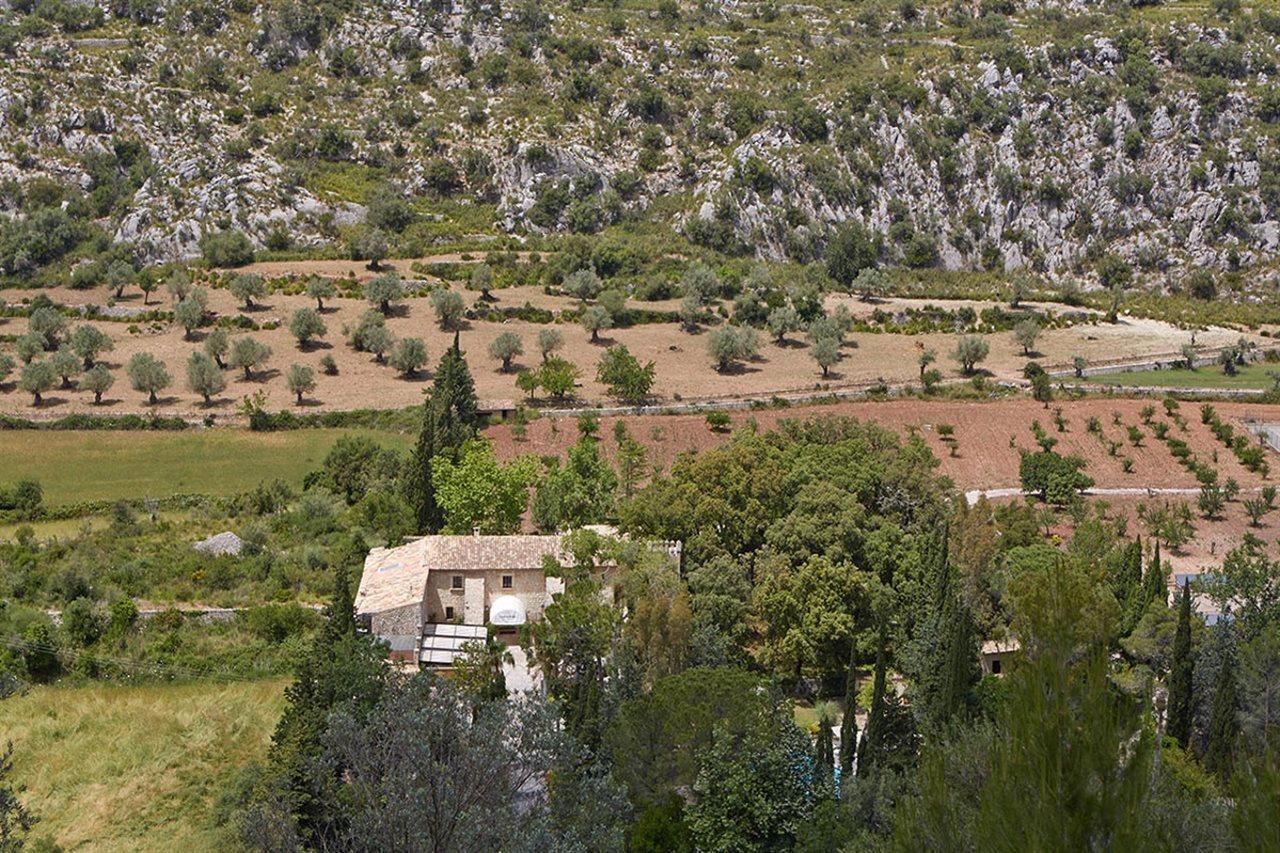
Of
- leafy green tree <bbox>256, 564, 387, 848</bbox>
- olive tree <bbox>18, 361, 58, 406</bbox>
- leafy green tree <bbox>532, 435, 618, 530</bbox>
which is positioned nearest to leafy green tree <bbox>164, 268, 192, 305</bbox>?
olive tree <bbox>18, 361, 58, 406</bbox>

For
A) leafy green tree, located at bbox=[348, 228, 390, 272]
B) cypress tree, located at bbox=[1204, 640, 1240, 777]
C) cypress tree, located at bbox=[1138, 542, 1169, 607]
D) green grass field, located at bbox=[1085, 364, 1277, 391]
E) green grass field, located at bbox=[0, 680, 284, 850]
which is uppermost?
leafy green tree, located at bbox=[348, 228, 390, 272]

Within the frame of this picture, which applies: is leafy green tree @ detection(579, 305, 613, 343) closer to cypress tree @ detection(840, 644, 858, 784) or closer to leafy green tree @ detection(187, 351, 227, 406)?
leafy green tree @ detection(187, 351, 227, 406)

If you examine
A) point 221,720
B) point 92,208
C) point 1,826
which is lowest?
point 221,720

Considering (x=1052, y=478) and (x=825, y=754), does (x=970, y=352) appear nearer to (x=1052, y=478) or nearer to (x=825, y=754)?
(x=1052, y=478)

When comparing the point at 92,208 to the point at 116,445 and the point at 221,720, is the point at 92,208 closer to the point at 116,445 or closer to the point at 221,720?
the point at 116,445

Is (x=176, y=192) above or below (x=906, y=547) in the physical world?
above

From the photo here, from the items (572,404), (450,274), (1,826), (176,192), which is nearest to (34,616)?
(1,826)

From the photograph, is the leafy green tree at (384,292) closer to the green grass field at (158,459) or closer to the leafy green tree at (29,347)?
the leafy green tree at (29,347)
